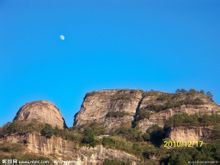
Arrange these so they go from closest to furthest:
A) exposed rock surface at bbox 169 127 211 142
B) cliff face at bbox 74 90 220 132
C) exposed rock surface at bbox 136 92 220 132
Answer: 1. exposed rock surface at bbox 169 127 211 142
2. exposed rock surface at bbox 136 92 220 132
3. cliff face at bbox 74 90 220 132

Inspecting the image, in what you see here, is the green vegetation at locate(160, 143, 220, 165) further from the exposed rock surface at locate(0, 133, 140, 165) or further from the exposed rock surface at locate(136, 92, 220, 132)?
the exposed rock surface at locate(136, 92, 220, 132)

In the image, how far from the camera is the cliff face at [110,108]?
125m

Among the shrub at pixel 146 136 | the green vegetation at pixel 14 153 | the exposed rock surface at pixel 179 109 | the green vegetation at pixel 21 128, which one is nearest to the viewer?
the green vegetation at pixel 14 153

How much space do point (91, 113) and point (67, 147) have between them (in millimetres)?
33678

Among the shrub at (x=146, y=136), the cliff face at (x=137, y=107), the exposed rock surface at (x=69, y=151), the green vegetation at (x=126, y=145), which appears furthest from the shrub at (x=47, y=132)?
the cliff face at (x=137, y=107)

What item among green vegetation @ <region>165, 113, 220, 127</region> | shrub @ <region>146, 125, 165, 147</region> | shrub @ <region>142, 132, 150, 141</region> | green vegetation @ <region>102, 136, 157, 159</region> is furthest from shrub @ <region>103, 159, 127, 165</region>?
green vegetation @ <region>165, 113, 220, 127</region>

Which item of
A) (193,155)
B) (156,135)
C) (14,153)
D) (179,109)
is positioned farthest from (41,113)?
(193,155)

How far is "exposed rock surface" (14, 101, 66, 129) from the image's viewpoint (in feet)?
398

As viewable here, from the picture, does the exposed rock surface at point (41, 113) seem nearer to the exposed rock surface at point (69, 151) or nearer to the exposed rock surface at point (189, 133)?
the exposed rock surface at point (69, 151)

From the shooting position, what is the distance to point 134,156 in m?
99.5

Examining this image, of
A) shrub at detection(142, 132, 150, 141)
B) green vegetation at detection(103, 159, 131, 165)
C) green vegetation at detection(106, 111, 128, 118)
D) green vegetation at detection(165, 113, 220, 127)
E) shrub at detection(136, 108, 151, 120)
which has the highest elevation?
green vegetation at detection(106, 111, 128, 118)

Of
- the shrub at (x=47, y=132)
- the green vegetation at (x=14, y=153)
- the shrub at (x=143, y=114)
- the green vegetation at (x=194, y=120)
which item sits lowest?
the green vegetation at (x=14, y=153)

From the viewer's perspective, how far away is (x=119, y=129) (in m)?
119

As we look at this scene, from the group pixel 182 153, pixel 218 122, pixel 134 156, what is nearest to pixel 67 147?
pixel 134 156
